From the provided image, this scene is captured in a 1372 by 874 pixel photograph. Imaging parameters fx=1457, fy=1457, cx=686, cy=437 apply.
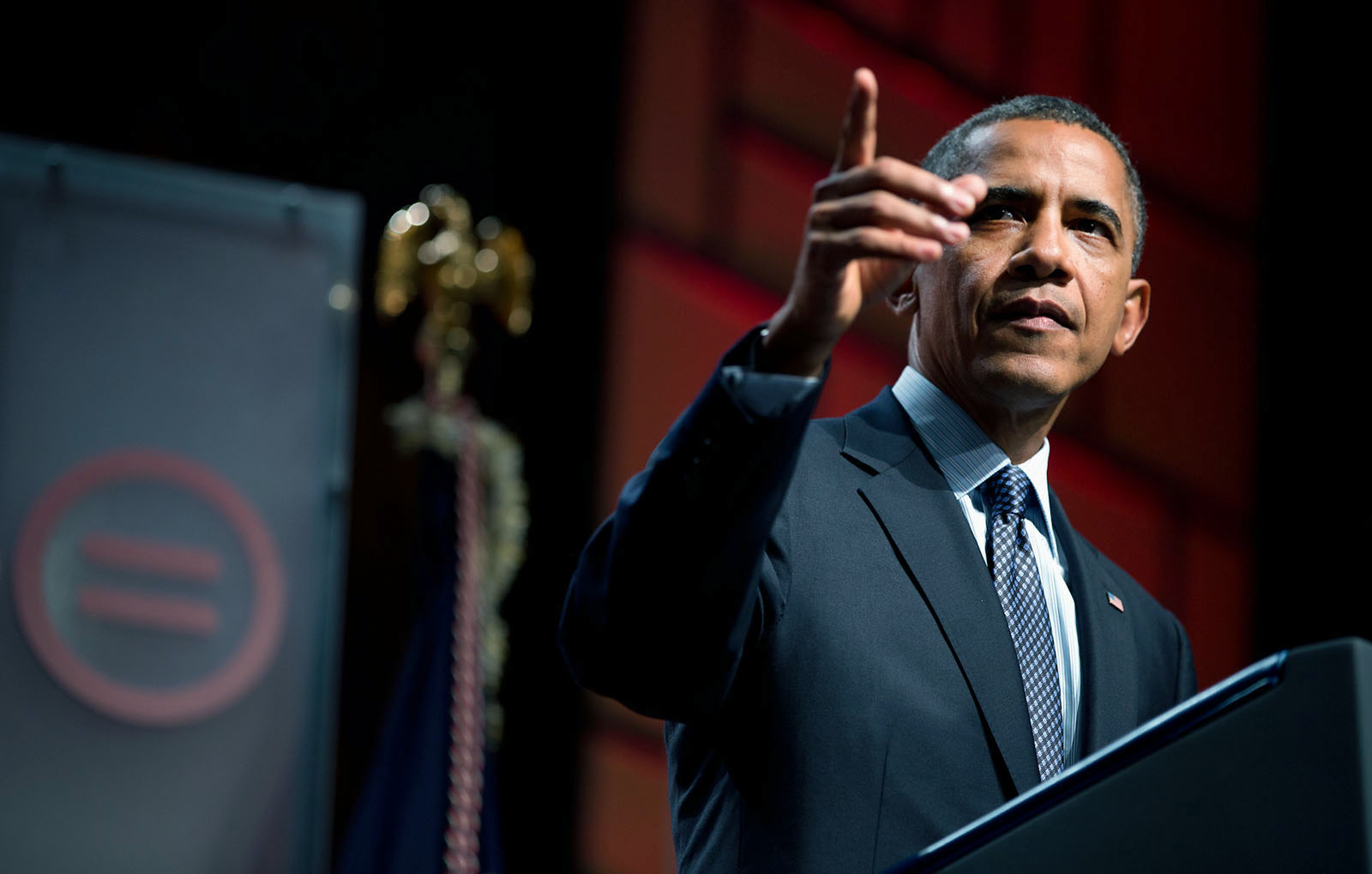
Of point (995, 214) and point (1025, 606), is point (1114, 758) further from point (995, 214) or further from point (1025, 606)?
point (995, 214)

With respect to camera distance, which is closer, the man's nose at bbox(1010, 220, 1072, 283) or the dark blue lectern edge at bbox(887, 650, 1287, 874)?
the dark blue lectern edge at bbox(887, 650, 1287, 874)

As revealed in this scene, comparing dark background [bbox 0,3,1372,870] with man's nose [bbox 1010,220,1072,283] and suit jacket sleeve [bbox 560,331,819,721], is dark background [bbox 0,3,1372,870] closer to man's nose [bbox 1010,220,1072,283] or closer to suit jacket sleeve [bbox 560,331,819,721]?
man's nose [bbox 1010,220,1072,283]

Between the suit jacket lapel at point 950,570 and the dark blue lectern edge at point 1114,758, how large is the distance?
0.30m

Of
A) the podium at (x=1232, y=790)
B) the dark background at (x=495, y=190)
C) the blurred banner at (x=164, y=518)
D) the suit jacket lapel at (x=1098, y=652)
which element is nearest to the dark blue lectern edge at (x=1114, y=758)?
the podium at (x=1232, y=790)

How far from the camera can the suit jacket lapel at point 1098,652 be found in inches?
49.8

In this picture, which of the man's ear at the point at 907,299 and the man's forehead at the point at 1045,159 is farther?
the man's ear at the point at 907,299

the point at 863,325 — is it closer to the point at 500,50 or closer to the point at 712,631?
the point at 500,50

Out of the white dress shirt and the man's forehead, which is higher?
the man's forehead

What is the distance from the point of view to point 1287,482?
3.44 metres

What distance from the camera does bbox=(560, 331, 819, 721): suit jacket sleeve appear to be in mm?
954

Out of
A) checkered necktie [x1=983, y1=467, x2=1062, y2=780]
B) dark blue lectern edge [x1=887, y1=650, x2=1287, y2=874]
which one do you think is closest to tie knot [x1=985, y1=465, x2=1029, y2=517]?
checkered necktie [x1=983, y1=467, x2=1062, y2=780]

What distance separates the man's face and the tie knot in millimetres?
70

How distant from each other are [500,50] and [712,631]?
252cm

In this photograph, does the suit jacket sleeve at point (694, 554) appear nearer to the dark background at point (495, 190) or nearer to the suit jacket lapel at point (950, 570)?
the suit jacket lapel at point (950, 570)
